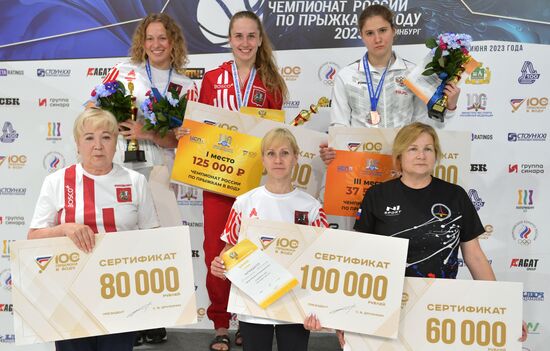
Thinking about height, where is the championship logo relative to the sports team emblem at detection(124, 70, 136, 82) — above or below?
below

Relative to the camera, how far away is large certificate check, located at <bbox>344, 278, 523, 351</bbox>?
8.40 ft

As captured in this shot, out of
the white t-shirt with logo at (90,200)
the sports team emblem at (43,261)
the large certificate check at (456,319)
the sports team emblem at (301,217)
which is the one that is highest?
the white t-shirt with logo at (90,200)

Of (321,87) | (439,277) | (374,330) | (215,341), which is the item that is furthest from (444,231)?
(321,87)

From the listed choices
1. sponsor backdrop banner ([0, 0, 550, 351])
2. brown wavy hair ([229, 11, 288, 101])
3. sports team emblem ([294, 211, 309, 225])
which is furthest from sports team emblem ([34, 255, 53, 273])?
sponsor backdrop banner ([0, 0, 550, 351])

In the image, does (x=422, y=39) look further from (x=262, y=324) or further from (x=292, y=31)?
(x=262, y=324)

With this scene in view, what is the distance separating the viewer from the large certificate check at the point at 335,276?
2.54 meters

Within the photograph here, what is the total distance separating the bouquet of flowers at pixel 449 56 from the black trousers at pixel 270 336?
5.61 ft

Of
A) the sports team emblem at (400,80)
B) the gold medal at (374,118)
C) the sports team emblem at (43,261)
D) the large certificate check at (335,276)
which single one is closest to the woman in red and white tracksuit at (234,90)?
the gold medal at (374,118)

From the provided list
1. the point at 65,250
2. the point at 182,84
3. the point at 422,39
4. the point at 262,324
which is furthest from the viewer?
the point at 422,39

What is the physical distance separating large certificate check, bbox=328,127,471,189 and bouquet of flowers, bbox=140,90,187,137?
1096 millimetres

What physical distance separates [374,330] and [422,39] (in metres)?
2.91

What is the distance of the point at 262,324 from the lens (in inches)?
109

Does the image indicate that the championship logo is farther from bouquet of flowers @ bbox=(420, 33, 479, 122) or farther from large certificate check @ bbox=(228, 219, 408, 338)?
bouquet of flowers @ bbox=(420, 33, 479, 122)

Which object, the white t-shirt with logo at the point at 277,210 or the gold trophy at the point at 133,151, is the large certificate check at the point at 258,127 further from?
the white t-shirt with logo at the point at 277,210
